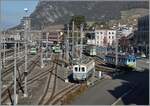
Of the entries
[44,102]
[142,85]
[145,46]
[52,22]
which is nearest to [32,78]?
[142,85]

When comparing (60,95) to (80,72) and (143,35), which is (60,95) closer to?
(80,72)

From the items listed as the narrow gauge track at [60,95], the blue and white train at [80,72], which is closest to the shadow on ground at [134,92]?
the narrow gauge track at [60,95]

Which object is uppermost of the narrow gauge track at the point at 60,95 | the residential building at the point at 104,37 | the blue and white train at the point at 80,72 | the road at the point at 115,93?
the residential building at the point at 104,37

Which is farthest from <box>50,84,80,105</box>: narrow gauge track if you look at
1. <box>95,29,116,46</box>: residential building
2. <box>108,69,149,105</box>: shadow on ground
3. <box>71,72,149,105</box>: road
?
<box>95,29,116,46</box>: residential building

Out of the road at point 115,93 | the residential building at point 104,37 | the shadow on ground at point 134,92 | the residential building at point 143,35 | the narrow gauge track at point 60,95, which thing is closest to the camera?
the shadow on ground at point 134,92

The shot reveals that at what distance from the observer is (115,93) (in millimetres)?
36688

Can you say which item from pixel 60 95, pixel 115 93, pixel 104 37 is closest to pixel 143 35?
pixel 104 37

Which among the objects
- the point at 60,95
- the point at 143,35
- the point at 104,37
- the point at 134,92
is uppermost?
the point at 143,35

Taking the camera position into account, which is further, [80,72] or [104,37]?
[104,37]

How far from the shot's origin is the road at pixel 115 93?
104 feet

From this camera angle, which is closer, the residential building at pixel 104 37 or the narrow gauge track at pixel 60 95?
the narrow gauge track at pixel 60 95

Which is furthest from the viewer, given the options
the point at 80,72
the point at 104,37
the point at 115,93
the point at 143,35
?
the point at 104,37

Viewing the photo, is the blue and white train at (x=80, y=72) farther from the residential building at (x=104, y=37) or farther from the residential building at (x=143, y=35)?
the residential building at (x=104, y=37)

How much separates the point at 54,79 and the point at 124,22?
451 ft
